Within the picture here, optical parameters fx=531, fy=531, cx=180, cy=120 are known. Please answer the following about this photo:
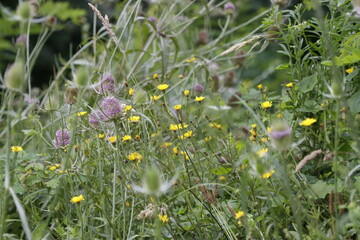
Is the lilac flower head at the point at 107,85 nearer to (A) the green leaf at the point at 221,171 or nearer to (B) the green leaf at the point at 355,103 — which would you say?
(A) the green leaf at the point at 221,171

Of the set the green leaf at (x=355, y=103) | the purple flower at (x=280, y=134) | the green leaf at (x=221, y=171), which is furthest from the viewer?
the green leaf at (x=221, y=171)

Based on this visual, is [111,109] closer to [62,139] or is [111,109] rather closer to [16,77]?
[62,139]

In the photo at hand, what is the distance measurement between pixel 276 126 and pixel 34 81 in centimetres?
437

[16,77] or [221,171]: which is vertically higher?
[16,77]

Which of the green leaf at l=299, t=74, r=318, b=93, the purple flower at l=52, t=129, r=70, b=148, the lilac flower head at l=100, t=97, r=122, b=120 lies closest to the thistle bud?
the lilac flower head at l=100, t=97, r=122, b=120

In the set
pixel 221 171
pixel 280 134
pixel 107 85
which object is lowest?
pixel 221 171

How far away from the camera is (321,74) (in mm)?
1212

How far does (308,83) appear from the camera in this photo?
49.6 inches

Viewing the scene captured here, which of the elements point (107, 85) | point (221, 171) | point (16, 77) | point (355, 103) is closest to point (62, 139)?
point (107, 85)

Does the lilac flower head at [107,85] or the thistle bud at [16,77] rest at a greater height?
the thistle bud at [16,77]

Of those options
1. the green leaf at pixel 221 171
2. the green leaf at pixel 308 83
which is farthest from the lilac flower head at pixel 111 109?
the green leaf at pixel 308 83

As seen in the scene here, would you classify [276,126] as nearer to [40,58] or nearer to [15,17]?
[15,17]

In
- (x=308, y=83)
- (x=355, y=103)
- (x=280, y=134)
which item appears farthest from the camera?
(x=308, y=83)

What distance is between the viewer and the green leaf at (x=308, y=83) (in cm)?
124
